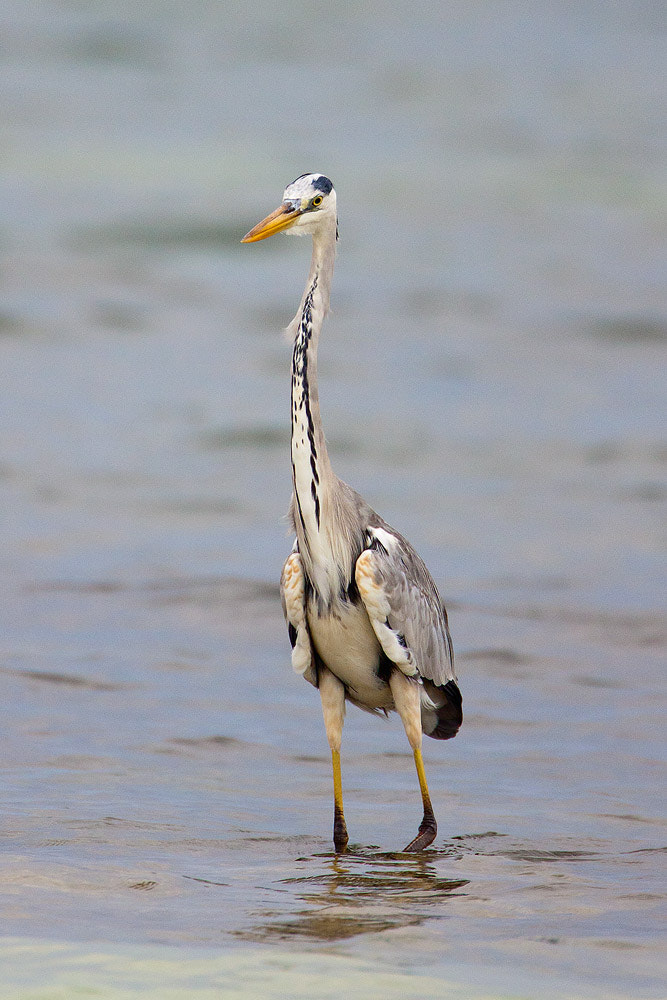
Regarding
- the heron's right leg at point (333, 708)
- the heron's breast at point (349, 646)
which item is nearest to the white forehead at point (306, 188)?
the heron's breast at point (349, 646)

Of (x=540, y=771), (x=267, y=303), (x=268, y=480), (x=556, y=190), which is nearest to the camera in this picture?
(x=540, y=771)

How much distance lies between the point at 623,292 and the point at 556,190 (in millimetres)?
4717

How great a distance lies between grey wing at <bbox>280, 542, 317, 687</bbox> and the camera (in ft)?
21.3

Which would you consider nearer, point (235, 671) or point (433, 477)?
point (235, 671)

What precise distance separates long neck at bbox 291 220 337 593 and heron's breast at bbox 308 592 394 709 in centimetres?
15

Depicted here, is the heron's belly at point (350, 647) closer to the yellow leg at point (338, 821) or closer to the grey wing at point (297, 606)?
the grey wing at point (297, 606)

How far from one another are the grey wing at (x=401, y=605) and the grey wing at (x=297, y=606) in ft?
0.89

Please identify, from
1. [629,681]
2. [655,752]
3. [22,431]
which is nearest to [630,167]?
[22,431]

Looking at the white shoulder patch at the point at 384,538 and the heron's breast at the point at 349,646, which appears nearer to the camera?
the heron's breast at the point at 349,646

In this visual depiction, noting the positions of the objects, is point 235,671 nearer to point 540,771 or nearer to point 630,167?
point 540,771

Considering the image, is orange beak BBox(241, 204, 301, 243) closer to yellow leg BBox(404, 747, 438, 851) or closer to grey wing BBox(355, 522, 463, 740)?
grey wing BBox(355, 522, 463, 740)

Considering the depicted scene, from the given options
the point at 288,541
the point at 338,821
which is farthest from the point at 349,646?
the point at 288,541

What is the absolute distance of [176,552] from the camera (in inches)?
523

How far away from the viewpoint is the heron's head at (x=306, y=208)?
254 inches
